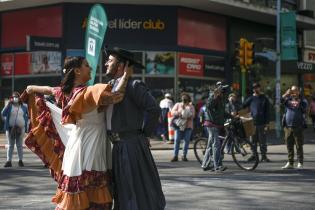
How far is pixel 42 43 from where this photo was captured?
22469 millimetres

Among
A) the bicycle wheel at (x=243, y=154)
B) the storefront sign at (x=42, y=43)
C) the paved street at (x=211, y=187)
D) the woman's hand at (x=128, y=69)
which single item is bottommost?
the paved street at (x=211, y=187)

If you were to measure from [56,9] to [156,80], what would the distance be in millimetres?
5111

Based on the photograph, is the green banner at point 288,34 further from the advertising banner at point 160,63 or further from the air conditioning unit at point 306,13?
the air conditioning unit at point 306,13

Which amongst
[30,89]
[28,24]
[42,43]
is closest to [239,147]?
[30,89]

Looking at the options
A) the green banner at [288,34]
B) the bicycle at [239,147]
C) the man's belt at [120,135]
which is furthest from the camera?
the green banner at [288,34]

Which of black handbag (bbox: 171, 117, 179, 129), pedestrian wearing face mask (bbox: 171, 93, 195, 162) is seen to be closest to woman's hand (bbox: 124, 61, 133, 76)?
pedestrian wearing face mask (bbox: 171, 93, 195, 162)

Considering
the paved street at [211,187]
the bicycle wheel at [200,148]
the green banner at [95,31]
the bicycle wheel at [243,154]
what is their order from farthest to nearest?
1. the green banner at [95,31]
2. the bicycle wheel at [200,148]
3. the bicycle wheel at [243,154]
4. the paved street at [211,187]

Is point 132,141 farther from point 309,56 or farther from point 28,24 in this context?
point 309,56

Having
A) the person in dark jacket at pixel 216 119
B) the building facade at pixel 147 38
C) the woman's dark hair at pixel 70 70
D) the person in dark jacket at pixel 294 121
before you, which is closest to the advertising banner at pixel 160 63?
the building facade at pixel 147 38

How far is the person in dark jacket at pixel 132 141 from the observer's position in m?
5.10

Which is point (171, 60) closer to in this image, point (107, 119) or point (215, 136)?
point (215, 136)

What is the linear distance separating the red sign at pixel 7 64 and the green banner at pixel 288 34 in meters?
12.0

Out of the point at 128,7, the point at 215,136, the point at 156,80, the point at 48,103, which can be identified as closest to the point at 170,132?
→ the point at 156,80

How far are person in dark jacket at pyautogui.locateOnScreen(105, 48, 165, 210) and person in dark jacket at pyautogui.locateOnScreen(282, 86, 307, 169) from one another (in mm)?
7929
